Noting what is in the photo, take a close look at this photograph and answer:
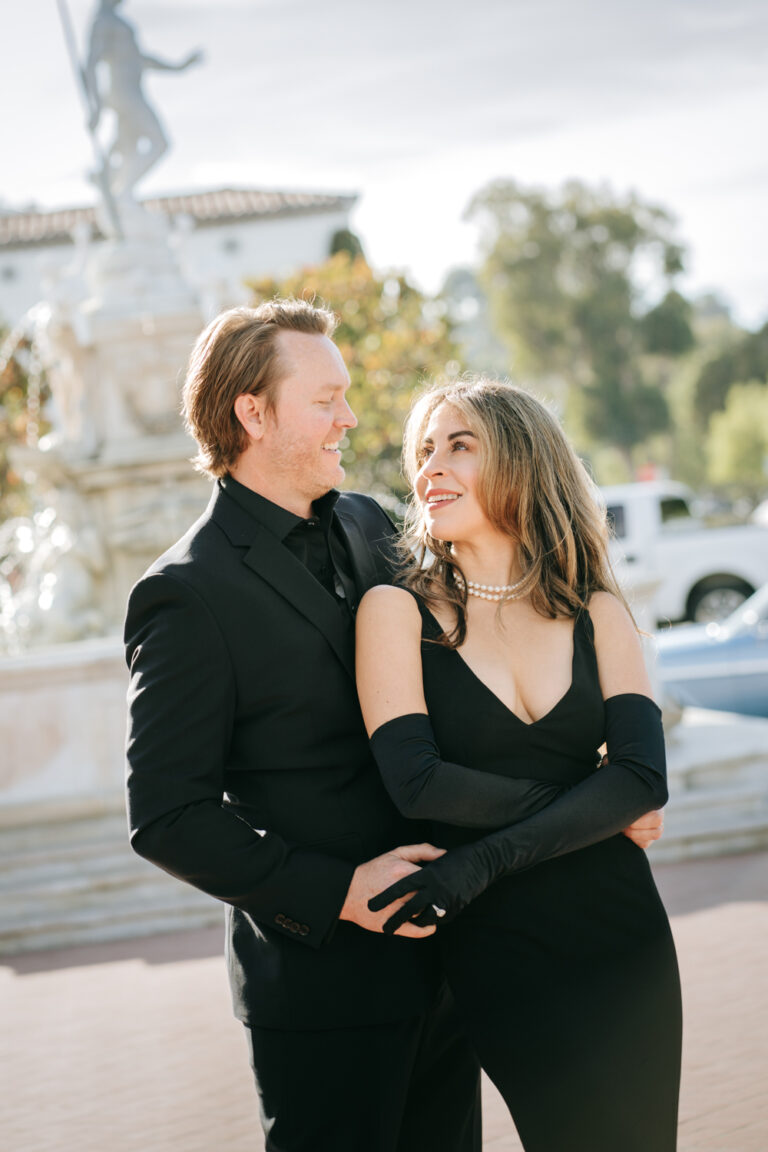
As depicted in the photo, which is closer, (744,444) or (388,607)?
(388,607)

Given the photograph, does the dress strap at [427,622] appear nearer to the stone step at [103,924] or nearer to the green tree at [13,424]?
the stone step at [103,924]

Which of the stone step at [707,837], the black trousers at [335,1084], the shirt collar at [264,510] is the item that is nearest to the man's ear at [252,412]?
the shirt collar at [264,510]

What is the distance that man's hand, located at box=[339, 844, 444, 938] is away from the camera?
246 centimetres

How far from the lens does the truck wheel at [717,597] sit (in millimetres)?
19406

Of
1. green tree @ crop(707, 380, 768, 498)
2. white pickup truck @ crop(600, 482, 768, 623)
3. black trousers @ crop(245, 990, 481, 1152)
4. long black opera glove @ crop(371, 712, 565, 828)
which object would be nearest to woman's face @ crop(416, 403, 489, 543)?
long black opera glove @ crop(371, 712, 565, 828)

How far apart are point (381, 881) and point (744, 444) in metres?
52.2

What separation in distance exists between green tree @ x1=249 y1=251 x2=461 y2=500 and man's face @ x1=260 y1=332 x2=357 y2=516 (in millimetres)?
18783

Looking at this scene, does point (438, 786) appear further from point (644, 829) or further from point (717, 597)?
point (717, 597)

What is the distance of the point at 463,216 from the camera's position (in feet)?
182

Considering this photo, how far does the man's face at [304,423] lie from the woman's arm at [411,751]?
1.01 ft

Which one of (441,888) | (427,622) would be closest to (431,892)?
(441,888)

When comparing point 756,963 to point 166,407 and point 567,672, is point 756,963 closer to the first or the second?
point 567,672

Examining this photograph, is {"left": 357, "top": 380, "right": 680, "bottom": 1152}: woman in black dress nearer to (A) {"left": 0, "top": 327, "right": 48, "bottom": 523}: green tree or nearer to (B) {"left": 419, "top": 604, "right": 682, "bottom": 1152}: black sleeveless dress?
(B) {"left": 419, "top": 604, "right": 682, "bottom": 1152}: black sleeveless dress

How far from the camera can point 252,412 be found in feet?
8.85
